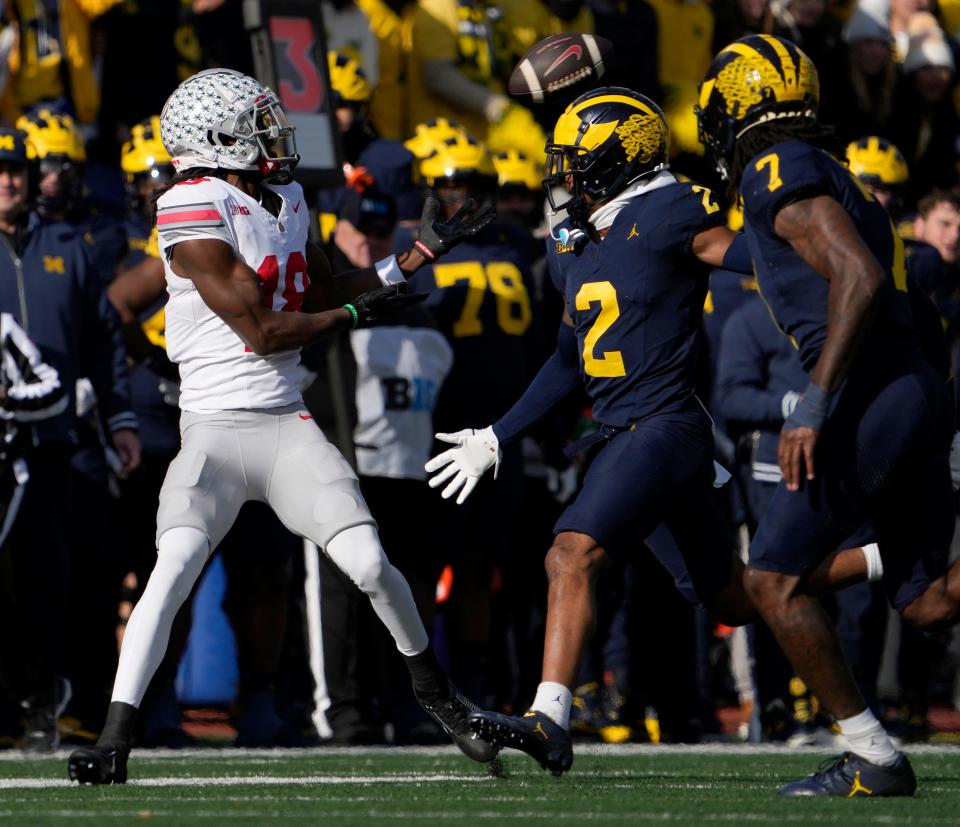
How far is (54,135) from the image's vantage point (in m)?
9.16

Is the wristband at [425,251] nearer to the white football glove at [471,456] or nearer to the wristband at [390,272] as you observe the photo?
the wristband at [390,272]

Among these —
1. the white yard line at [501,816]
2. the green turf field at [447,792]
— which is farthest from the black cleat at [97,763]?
the white yard line at [501,816]

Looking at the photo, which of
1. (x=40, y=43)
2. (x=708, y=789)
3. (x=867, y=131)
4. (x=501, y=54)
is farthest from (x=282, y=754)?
(x=867, y=131)

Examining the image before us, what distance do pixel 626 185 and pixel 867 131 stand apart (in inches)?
245

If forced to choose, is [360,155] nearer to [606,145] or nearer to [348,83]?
[348,83]

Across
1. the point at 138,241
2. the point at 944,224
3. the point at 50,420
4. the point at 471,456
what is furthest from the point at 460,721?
the point at 944,224

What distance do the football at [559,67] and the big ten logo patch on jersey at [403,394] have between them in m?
1.31

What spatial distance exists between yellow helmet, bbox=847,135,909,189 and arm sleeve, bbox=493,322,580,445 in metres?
3.66

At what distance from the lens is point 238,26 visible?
10742mm

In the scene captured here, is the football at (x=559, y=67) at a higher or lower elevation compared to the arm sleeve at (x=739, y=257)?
higher

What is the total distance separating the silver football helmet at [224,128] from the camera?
6.27m

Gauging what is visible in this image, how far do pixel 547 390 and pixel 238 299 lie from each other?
1031 millimetres

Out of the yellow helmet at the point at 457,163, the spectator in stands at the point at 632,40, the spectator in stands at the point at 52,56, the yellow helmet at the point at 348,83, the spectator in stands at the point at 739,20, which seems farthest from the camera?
the spectator in stands at the point at 739,20

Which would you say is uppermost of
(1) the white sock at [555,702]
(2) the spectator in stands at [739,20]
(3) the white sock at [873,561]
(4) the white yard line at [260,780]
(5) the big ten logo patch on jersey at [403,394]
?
(2) the spectator in stands at [739,20]
